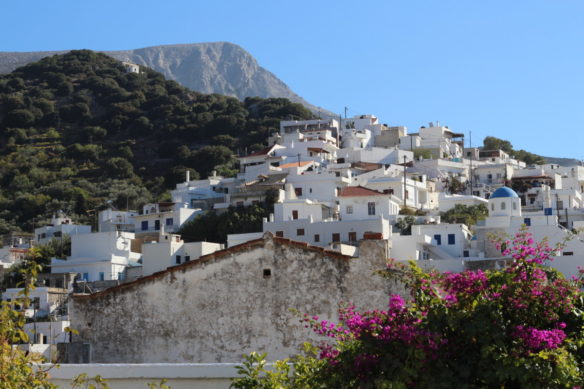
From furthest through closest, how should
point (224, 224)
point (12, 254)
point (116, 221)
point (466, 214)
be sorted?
point (116, 221) < point (466, 214) < point (224, 224) < point (12, 254)

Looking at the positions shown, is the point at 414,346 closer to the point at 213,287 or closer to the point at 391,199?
the point at 213,287

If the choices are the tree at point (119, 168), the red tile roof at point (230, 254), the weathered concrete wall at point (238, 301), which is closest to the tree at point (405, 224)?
the weathered concrete wall at point (238, 301)

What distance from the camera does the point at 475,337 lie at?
32.7 ft

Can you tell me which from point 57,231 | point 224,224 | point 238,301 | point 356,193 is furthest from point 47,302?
point 238,301

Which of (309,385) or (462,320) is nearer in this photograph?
(462,320)

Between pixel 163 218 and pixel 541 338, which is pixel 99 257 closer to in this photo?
pixel 163 218

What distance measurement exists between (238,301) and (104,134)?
393ft

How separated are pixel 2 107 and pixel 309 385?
460ft

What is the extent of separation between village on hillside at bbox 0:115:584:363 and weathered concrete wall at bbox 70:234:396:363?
2cm

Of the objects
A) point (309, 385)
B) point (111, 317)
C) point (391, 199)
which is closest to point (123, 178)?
point (391, 199)

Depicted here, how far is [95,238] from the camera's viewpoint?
65.4m

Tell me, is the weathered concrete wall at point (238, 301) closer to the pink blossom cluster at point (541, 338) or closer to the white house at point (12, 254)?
the pink blossom cluster at point (541, 338)

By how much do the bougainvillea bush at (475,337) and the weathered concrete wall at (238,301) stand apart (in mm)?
6229

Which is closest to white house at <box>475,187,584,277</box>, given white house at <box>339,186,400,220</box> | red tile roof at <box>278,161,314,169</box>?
white house at <box>339,186,400,220</box>
